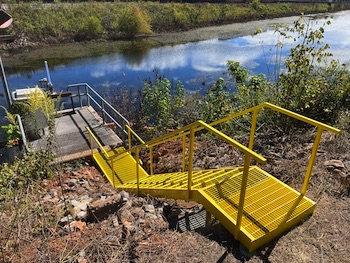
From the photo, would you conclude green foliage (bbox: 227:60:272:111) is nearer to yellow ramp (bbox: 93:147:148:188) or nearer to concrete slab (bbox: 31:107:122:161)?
yellow ramp (bbox: 93:147:148:188)

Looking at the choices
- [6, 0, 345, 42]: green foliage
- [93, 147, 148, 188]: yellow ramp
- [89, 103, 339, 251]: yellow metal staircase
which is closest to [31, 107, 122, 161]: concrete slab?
[93, 147, 148, 188]: yellow ramp

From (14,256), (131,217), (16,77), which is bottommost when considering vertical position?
(16,77)

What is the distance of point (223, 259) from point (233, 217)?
463 mm

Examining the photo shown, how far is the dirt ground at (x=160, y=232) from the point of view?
10.4 feet

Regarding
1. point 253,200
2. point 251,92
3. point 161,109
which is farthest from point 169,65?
point 253,200

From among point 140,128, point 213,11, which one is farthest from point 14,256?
point 213,11

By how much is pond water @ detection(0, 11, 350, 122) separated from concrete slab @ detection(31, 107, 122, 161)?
4.65m

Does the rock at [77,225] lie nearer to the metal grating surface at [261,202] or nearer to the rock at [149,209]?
the rock at [149,209]

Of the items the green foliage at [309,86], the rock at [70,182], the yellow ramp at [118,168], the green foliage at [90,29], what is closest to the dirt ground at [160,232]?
the rock at [70,182]

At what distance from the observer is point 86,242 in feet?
11.4

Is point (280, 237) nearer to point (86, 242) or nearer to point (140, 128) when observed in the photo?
point (86, 242)

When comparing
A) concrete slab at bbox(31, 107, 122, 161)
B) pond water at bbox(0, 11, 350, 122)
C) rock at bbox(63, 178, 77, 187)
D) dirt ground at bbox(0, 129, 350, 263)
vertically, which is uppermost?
dirt ground at bbox(0, 129, 350, 263)

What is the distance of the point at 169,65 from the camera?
711 inches

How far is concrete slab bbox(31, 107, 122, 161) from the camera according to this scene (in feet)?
24.4
